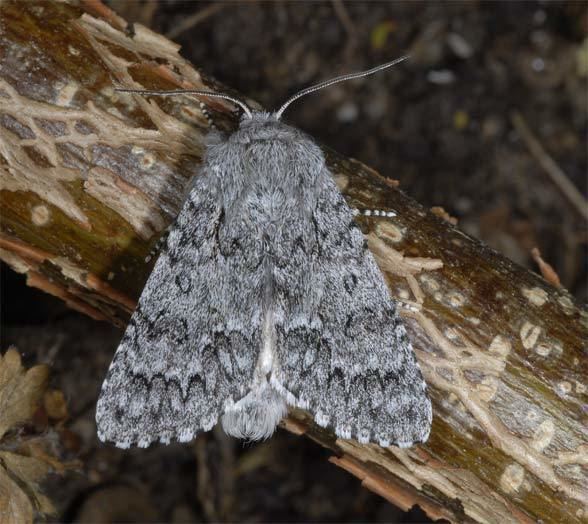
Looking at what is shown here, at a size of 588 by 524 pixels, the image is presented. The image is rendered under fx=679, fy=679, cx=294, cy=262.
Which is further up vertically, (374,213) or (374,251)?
(374,213)

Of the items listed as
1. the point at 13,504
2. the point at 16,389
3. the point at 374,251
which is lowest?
the point at 13,504

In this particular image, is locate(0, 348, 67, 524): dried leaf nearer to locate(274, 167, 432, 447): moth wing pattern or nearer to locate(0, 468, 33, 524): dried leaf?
locate(0, 468, 33, 524): dried leaf

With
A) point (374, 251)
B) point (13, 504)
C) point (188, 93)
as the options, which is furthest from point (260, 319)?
point (13, 504)

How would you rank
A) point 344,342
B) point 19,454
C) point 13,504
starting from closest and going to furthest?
point 13,504 → point 344,342 → point 19,454

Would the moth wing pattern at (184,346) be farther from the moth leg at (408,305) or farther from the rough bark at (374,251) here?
the moth leg at (408,305)

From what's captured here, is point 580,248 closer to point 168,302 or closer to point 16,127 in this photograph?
point 168,302

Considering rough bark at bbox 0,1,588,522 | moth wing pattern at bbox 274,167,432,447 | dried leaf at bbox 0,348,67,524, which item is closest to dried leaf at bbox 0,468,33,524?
dried leaf at bbox 0,348,67,524

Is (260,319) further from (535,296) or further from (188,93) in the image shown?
(535,296)

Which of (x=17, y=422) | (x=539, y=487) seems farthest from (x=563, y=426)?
(x=17, y=422)
